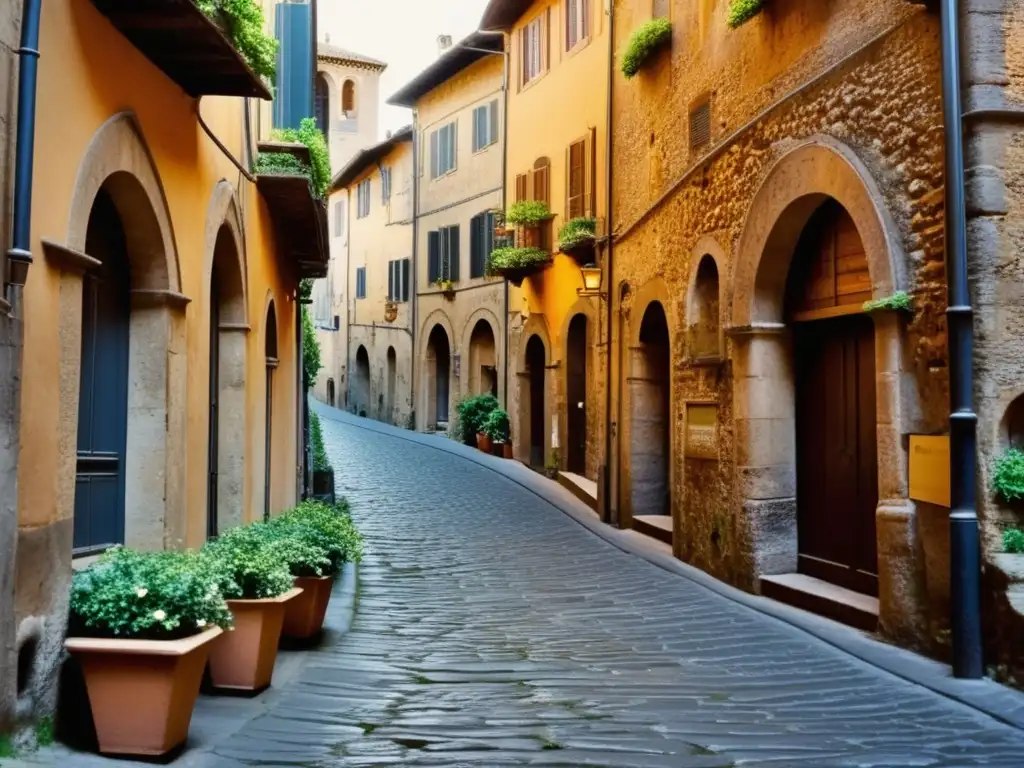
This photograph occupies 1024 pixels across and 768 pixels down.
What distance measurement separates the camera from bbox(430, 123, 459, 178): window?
2836cm

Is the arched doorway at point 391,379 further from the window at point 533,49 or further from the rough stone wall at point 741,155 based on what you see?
the rough stone wall at point 741,155

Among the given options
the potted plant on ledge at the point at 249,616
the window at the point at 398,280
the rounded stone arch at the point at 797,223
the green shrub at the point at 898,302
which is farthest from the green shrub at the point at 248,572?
the window at the point at 398,280

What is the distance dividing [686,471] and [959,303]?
5555mm

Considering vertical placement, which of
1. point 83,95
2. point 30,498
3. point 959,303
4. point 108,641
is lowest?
point 108,641

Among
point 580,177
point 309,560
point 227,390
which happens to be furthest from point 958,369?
point 580,177

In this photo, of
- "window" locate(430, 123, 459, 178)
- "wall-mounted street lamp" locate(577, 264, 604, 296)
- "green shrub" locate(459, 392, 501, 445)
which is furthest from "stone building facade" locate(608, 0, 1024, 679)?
"window" locate(430, 123, 459, 178)

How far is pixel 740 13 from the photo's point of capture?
10000 millimetres

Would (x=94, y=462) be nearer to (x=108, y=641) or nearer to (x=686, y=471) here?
(x=108, y=641)

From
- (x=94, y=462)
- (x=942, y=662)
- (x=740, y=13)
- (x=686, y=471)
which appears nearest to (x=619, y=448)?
(x=686, y=471)

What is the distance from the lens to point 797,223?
945cm

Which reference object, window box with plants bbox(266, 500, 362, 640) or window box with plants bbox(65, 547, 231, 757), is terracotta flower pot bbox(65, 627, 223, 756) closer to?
window box with plants bbox(65, 547, 231, 757)

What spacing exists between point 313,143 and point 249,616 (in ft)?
21.4

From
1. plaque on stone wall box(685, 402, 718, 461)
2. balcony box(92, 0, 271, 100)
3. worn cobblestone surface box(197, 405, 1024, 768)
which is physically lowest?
worn cobblestone surface box(197, 405, 1024, 768)

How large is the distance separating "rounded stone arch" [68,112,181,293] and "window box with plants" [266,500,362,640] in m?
1.87
